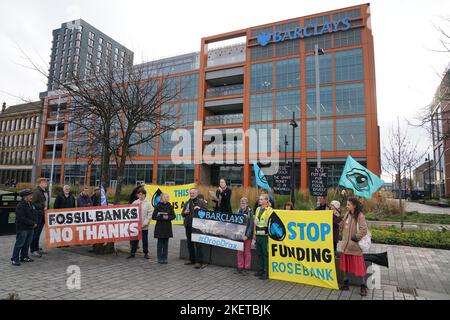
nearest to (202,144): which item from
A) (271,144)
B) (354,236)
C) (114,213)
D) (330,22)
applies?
(271,144)

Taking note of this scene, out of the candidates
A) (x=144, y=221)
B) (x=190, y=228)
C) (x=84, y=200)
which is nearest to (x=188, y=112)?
(x=84, y=200)

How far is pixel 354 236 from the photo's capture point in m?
5.41

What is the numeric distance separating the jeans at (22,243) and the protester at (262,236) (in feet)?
18.2

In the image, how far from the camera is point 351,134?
1409 inches

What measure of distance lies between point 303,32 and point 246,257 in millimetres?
39936

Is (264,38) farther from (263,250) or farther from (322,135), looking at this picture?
(263,250)

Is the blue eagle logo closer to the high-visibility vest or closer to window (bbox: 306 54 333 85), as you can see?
window (bbox: 306 54 333 85)

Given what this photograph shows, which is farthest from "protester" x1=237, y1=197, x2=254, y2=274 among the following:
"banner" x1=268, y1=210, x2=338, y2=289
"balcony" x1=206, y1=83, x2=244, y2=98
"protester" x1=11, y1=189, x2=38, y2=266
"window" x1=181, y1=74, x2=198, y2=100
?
"window" x1=181, y1=74, x2=198, y2=100

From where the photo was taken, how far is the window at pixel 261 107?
40.8 m

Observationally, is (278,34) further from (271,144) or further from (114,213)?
(114,213)

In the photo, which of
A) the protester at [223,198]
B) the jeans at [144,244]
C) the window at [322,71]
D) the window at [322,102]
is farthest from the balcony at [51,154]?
the protester at [223,198]

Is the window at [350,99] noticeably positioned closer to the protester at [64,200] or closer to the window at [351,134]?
the window at [351,134]
